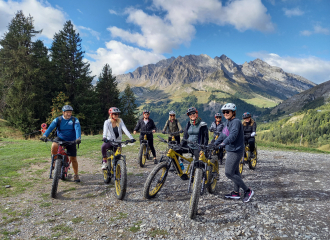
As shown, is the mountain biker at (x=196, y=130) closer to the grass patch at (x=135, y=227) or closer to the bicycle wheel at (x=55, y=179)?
the grass patch at (x=135, y=227)

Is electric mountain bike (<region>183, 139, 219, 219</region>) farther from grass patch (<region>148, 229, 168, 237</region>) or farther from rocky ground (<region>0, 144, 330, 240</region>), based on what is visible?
grass patch (<region>148, 229, 168, 237</region>)

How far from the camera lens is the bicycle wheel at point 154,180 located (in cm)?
530

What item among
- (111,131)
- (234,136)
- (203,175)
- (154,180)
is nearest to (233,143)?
(234,136)

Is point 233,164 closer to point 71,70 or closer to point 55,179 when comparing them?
point 55,179

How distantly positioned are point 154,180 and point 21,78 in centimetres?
3071

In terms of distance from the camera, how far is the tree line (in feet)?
88.1

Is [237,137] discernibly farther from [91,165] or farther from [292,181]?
[91,165]

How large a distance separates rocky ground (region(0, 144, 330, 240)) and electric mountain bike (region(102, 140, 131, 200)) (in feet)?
0.95

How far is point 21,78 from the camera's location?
27125 mm

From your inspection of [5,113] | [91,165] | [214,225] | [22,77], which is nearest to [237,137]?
[214,225]

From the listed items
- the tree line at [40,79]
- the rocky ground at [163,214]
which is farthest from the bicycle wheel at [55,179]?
the tree line at [40,79]

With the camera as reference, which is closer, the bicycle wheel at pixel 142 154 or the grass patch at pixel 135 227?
the grass patch at pixel 135 227

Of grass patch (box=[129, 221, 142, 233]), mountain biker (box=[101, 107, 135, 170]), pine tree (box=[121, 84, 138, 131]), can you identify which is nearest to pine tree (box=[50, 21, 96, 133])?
pine tree (box=[121, 84, 138, 131])

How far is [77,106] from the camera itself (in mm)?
34094
